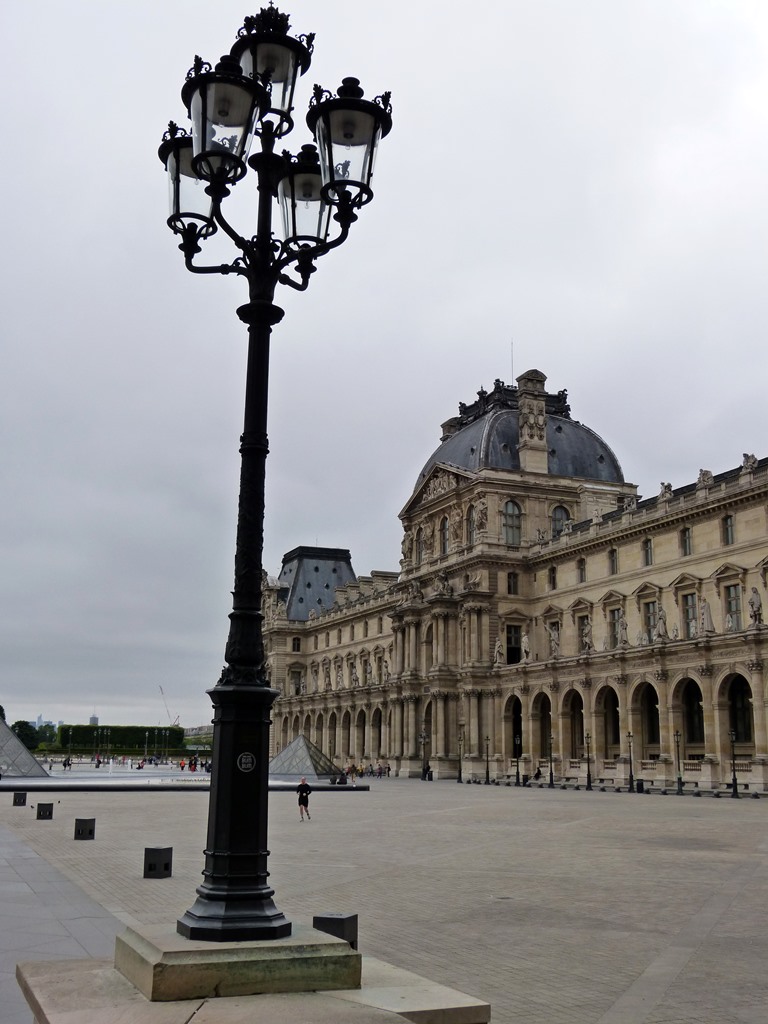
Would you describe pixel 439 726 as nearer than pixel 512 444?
Yes

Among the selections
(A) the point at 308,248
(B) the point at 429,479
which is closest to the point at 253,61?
(A) the point at 308,248

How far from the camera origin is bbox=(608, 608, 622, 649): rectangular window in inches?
2635

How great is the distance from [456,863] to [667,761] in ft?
121

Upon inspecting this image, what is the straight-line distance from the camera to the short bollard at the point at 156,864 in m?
18.0

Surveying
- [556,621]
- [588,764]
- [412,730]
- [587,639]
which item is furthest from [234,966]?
[412,730]

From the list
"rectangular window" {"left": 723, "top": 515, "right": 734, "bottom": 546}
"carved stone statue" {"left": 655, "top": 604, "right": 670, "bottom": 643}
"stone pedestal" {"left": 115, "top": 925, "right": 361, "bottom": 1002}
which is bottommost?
"stone pedestal" {"left": 115, "top": 925, "right": 361, "bottom": 1002}

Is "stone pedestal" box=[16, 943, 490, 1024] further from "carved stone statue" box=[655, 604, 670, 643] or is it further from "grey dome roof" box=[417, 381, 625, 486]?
"grey dome roof" box=[417, 381, 625, 486]

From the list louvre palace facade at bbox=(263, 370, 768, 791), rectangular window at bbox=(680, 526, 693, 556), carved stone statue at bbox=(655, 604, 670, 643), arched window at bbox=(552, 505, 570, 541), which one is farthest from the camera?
arched window at bbox=(552, 505, 570, 541)

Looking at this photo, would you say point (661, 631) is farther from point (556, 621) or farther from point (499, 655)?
point (499, 655)

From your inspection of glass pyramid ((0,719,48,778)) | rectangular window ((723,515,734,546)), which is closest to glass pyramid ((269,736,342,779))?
glass pyramid ((0,719,48,778))

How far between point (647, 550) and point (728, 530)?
758cm

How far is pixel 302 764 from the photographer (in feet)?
225

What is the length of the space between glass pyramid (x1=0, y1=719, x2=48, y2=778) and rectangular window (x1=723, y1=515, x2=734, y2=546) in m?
42.6

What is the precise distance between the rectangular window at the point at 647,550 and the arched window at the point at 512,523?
15.4m
